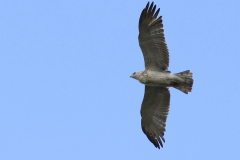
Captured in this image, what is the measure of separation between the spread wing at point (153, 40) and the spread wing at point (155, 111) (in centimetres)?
82

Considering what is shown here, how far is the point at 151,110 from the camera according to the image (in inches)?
552

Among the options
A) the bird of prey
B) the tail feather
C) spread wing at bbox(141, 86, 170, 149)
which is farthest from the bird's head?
the tail feather

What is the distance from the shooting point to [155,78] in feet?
43.2

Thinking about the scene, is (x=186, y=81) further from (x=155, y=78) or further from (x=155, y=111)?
(x=155, y=111)

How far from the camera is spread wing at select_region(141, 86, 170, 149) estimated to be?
13.8 meters

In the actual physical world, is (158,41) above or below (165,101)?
above

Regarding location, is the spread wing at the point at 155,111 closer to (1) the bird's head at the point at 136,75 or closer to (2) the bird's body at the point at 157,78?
(2) the bird's body at the point at 157,78

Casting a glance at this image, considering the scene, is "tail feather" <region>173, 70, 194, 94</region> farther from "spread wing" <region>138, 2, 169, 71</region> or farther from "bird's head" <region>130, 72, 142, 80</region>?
"bird's head" <region>130, 72, 142, 80</region>

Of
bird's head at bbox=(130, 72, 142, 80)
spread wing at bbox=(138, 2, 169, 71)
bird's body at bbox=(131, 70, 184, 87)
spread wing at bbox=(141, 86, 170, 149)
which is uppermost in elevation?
spread wing at bbox=(138, 2, 169, 71)

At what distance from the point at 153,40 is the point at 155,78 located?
111 cm

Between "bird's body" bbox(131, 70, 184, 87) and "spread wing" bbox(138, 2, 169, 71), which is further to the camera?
"bird's body" bbox(131, 70, 184, 87)

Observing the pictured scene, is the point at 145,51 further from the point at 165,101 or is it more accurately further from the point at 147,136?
the point at 147,136

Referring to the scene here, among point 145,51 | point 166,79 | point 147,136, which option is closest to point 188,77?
point 166,79

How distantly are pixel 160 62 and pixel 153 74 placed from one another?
40 cm
